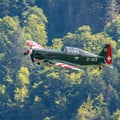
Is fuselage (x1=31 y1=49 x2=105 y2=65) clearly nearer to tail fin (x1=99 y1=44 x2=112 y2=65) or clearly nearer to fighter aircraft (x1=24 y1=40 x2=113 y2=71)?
fighter aircraft (x1=24 y1=40 x2=113 y2=71)

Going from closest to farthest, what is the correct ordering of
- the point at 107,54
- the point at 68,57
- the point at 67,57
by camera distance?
1. the point at 67,57
2. the point at 68,57
3. the point at 107,54

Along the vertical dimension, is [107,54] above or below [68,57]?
above

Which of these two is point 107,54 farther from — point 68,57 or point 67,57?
point 67,57

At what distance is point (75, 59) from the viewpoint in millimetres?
159875

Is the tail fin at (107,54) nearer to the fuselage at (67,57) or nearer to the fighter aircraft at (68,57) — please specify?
the fighter aircraft at (68,57)

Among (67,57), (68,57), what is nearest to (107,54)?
(68,57)

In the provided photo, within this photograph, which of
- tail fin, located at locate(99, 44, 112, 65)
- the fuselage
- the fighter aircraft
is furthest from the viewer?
tail fin, located at locate(99, 44, 112, 65)

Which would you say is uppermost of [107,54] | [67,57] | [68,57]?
[107,54]

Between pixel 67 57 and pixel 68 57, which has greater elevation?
pixel 68 57

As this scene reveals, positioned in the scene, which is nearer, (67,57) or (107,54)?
(67,57)

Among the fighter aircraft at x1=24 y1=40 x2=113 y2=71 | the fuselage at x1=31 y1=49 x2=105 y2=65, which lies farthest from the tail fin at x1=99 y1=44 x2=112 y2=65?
the fuselage at x1=31 y1=49 x2=105 y2=65

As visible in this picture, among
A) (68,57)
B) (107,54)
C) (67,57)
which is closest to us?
(67,57)

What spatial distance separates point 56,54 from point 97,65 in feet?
13.0

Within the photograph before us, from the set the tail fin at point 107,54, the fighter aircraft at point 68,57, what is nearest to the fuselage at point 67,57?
the fighter aircraft at point 68,57
